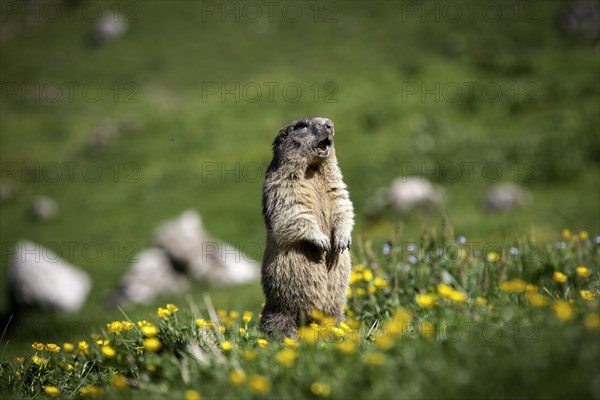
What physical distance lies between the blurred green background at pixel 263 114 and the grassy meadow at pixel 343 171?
12 centimetres

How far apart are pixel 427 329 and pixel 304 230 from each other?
1.76m

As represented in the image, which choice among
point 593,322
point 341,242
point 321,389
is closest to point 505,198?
point 341,242

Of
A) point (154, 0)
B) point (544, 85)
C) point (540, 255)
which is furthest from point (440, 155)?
point (154, 0)

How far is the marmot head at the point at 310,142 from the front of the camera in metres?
5.29

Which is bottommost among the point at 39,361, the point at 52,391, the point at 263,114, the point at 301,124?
the point at 39,361

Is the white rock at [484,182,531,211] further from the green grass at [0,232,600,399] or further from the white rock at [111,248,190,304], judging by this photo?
the green grass at [0,232,600,399]

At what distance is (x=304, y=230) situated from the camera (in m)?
4.98

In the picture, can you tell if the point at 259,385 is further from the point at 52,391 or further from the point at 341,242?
the point at 341,242

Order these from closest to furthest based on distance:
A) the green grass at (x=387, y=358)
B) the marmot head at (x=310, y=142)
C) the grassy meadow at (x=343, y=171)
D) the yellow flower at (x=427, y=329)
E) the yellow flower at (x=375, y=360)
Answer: the green grass at (x=387, y=358) → the yellow flower at (x=375, y=360) → the grassy meadow at (x=343, y=171) → the yellow flower at (x=427, y=329) → the marmot head at (x=310, y=142)

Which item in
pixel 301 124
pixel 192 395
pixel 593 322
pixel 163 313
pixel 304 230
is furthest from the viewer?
pixel 301 124

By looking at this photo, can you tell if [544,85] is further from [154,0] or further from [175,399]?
[154,0]

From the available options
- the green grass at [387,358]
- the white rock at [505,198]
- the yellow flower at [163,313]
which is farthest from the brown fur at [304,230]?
the white rock at [505,198]

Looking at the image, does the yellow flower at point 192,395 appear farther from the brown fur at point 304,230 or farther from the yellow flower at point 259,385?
the brown fur at point 304,230

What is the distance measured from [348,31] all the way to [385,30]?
2468 millimetres
